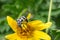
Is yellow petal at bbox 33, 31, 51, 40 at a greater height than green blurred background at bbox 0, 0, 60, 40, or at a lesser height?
lesser

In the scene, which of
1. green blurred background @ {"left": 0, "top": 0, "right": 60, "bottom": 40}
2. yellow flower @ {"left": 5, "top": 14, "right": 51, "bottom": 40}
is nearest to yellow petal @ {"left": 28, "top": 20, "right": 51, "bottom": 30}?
yellow flower @ {"left": 5, "top": 14, "right": 51, "bottom": 40}

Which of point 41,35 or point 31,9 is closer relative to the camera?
point 41,35

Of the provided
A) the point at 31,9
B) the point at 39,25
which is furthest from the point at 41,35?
the point at 31,9

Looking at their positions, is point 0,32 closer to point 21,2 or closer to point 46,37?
point 21,2

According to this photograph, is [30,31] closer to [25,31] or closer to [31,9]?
[25,31]

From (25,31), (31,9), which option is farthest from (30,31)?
(31,9)

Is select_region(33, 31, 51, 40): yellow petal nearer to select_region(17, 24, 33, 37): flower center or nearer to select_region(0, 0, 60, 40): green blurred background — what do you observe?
select_region(17, 24, 33, 37): flower center

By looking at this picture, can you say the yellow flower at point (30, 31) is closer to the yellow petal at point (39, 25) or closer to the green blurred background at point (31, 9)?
the yellow petal at point (39, 25)

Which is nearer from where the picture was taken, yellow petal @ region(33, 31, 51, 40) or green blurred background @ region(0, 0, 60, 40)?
yellow petal @ region(33, 31, 51, 40)

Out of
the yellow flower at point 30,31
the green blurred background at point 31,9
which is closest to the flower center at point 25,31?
the yellow flower at point 30,31

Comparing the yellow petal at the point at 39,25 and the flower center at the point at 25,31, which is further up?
the yellow petal at the point at 39,25

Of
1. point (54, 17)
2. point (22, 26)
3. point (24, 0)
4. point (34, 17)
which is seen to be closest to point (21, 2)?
point (24, 0)
